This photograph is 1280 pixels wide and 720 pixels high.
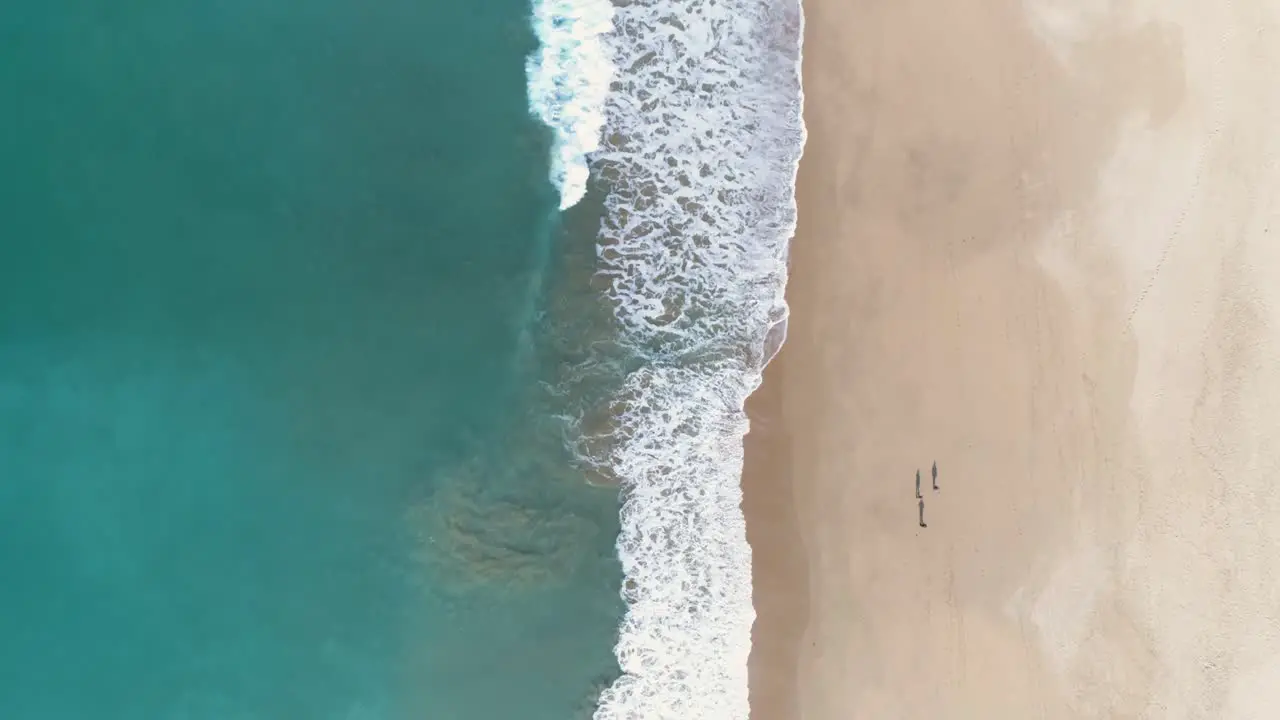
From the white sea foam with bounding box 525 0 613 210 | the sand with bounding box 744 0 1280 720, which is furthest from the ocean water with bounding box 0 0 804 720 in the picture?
the sand with bounding box 744 0 1280 720

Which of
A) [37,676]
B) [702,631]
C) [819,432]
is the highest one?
[819,432]

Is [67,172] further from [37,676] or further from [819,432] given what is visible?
[819,432]

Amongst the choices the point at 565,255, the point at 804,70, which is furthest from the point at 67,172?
the point at 804,70

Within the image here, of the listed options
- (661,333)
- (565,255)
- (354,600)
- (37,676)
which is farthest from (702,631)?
(37,676)

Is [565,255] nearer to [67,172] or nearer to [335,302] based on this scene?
[335,302]

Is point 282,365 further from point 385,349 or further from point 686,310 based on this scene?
point 686,310

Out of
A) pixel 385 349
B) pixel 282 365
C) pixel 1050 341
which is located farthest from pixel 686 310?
pixel 282 365

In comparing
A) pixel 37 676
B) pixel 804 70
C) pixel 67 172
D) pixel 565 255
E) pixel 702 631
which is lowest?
pixel 37 676

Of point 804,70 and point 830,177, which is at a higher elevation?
point 804,70
